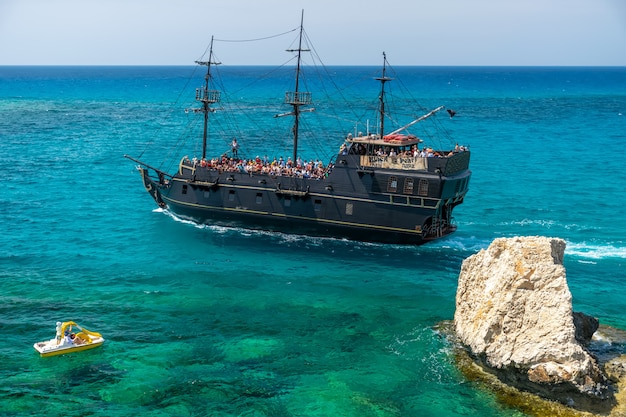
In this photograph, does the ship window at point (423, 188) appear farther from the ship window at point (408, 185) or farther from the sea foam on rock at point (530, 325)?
the sea foam on rock at point (530, 325)

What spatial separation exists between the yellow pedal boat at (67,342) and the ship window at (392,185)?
2176 cm

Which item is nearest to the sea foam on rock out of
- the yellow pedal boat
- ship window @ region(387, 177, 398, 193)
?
ship window @ region(387, 177, 398, 193)

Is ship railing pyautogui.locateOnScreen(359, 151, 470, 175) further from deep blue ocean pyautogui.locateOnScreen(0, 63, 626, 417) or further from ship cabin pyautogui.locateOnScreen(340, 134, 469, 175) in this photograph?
deep blue ocean pyautogui.locateOnScreen(0, 63, 626, 417)

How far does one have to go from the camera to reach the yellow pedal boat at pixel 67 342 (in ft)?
99.1

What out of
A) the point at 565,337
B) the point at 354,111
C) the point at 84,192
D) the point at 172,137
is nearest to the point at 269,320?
the point at 565,337

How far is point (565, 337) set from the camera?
26.7 m

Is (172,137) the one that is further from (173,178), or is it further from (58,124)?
(173,178)

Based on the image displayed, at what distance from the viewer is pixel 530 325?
27.8 m

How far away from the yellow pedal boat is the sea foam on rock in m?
16.0

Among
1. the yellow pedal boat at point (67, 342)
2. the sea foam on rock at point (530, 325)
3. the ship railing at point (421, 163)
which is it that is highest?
the ship railing at point (421, 163)

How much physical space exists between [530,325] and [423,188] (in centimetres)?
1873

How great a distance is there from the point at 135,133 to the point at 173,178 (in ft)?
163

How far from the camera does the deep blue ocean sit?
27406 mm

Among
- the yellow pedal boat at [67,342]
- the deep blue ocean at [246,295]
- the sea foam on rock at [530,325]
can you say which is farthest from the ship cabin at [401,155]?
the yellow pedal boat at [67,342]
